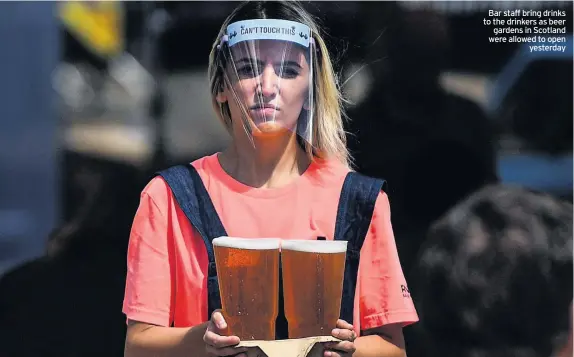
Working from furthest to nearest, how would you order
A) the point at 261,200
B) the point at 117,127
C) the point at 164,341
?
the point at 117,127, the point at 261,200, the point at 164,341

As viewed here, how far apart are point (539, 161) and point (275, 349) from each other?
4.64 feet

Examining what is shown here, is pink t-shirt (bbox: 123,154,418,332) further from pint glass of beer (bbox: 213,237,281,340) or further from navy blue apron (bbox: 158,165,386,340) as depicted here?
pint glass of beer (bbox: 213,237,281,340)

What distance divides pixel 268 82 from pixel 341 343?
1.96 feet

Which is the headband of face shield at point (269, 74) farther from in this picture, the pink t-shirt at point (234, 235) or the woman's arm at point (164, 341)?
the woman's arm at point (164, 341)

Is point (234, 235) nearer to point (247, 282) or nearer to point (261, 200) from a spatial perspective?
point (261, 200)

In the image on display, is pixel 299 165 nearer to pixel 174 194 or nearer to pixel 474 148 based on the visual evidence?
pixel 174 194

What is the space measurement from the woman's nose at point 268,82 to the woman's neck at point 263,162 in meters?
0.13

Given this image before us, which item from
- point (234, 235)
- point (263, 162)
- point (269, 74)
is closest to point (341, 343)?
point (234, 235)

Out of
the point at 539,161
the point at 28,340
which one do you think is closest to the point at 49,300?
the point at 28,340

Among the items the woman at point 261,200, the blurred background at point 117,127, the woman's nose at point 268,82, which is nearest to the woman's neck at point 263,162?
the woman at point 261,200

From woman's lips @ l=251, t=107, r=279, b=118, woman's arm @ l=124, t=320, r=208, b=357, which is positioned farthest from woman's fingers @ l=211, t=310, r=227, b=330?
woman's lips @ l=251, t=107, r=279, b=118

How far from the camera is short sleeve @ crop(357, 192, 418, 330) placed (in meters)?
2.09

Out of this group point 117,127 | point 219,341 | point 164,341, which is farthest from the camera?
point 117,127

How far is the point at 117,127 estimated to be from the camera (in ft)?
9.10
